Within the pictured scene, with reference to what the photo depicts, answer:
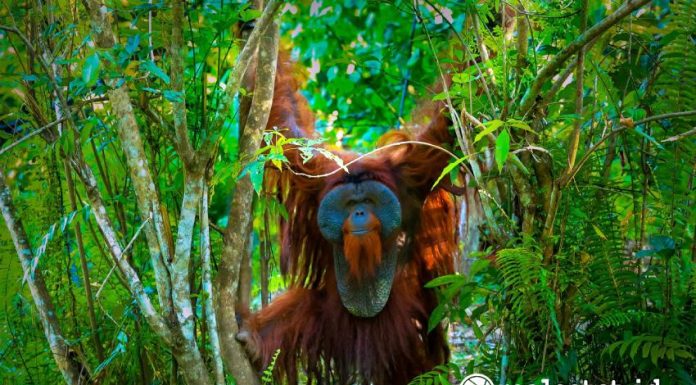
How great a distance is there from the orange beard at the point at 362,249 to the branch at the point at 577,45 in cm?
116

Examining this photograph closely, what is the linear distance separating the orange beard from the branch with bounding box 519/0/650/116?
1.16 metres

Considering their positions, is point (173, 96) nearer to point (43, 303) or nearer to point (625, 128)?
point (43, 303)

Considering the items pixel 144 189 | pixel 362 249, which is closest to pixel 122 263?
pixel 144 189

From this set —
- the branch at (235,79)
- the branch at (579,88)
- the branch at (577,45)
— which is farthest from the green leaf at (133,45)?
the branch at (579,88)

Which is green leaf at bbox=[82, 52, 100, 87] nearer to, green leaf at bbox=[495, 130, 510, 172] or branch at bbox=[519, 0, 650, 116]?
green leaf at bbox=[495, 130, 510, 172]

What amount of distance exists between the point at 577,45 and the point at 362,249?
159 cm

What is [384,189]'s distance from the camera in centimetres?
377

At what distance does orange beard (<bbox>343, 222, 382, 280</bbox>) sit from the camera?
3.66m

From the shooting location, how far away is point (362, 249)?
Answer: 368 cm

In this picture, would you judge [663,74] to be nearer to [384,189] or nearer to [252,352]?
[384,189]

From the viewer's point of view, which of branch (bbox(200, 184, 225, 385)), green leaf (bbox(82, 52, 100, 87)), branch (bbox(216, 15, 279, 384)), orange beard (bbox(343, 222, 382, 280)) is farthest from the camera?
orange beard (bbox(343, 222, 382, 280))

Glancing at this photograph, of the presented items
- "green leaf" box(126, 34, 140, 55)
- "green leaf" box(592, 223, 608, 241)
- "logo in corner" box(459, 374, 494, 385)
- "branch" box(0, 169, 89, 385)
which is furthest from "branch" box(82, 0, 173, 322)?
"green leaf" box(592, 223, 608, 241)

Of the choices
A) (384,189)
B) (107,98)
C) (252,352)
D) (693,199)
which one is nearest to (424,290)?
(384,189)

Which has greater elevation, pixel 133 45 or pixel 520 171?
pixel 133 45
